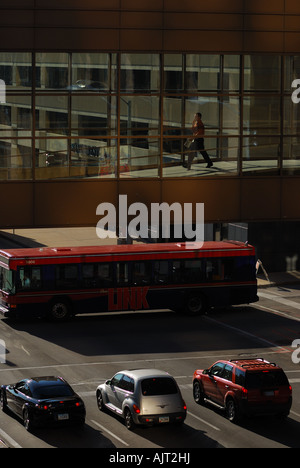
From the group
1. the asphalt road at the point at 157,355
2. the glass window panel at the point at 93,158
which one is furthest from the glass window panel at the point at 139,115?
the asphalt road at the point at 157,355

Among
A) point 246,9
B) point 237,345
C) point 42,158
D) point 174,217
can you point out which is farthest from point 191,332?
point 246,9

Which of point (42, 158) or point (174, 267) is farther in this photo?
point (174, 267)

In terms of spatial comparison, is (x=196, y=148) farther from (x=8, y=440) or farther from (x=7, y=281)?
(x=8, y=440)

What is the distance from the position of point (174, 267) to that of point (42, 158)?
10.5 metres

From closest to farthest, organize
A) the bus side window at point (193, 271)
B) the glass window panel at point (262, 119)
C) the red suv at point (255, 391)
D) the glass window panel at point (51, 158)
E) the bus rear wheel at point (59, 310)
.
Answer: the red suv at point (255, 391) → the glass window panel at point (51, 158) → the glass window panel at point (262, 119) → the bus rear wheel at point (59, 310) → the bus side window at point (193, 271)

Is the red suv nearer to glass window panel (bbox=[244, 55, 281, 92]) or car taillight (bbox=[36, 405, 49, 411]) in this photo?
car taillight (bbox=[36, 405, 49, 411])

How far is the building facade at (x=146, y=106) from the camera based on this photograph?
37.7 meters

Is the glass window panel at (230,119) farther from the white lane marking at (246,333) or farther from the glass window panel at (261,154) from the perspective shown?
the white lane marking at (246,333)

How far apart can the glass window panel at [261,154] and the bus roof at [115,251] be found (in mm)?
7506

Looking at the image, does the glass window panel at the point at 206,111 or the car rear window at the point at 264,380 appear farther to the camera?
the glass window panel at the point at 206,111

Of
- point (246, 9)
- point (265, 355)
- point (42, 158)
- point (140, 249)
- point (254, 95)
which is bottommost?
point (265, 355)

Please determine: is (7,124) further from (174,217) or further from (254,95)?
(254,95)

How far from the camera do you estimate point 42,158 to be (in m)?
38.4

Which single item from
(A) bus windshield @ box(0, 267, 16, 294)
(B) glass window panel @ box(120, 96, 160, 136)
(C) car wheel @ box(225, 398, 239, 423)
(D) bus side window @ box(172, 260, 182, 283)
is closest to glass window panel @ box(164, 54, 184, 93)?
(B) glass window panel @ box(120, 96, 160, 136)
